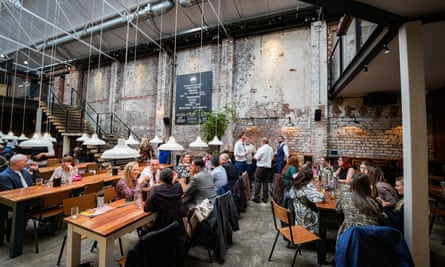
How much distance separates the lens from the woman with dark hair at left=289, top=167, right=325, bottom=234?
8.43ft

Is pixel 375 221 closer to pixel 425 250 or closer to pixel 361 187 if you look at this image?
pixel 361 187

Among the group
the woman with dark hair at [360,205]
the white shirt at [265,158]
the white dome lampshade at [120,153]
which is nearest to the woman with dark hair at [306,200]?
the woman with dark hair at [360,205]

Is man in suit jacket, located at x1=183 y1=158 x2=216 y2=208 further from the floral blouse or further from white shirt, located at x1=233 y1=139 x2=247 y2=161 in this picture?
white shirt, located at x1=233 y1=139 x2=247 y2=161

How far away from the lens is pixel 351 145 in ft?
20.8

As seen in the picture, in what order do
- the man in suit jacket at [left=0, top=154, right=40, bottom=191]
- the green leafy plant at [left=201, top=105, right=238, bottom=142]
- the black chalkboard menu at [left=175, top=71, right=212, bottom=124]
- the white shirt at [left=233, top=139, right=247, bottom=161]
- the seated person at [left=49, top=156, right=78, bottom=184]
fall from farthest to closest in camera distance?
1. the black chalkboard menu at [left=175, top=71, right=212, bottom=124]
2. the green leafy plant at [left=201, top=105, right=238, bottom=142]
3. the white shirt at [left=233, top=139, right=247, bottom=161]
4. the seated person at [left=49, top=156, right=78, bottom=184]
5. the man in suit jacket at [left=0, top=154, right=40, bottom=191]

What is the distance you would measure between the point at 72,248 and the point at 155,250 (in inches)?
52.4

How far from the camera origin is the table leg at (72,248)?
2.05 metres

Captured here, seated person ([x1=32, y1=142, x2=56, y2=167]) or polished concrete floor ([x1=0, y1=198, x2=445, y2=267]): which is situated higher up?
seated person ([x1=32, y1=142, x2=56, y2=167])

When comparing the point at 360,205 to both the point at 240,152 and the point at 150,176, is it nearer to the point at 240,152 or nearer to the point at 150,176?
the point at 150,176

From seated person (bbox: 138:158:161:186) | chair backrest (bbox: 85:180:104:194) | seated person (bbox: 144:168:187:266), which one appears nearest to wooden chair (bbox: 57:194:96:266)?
seated person (bbox: 138:158:161:186)

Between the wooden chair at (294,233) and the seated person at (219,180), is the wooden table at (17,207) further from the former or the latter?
the wooden chair at (294,233)

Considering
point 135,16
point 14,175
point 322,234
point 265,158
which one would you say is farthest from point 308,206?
point 135,16

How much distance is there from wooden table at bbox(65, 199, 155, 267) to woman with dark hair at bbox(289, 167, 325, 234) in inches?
81.5

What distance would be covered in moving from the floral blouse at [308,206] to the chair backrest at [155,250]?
187 centimetres
